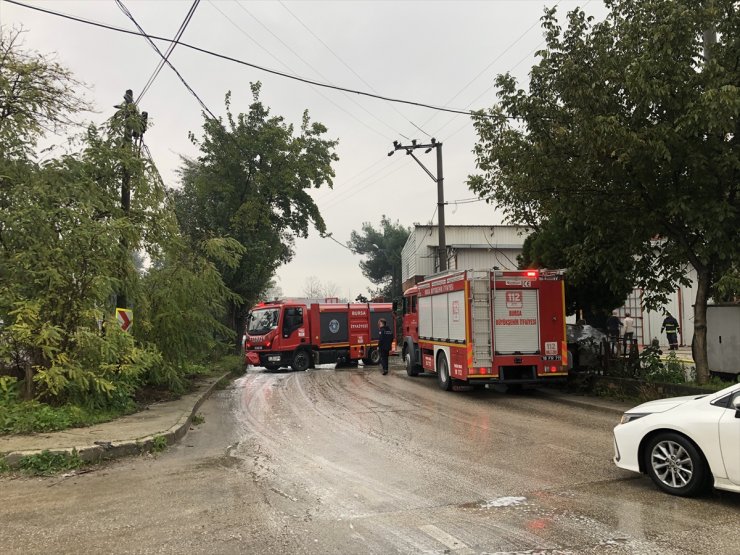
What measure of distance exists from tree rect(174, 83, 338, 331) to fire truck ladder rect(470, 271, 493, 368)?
18.4 metres

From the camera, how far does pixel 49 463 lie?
6809 millimetres

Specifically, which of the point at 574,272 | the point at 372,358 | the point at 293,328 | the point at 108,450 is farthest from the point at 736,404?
the point at 372,358

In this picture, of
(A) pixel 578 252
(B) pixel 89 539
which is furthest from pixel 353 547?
(A) pixel 578 252

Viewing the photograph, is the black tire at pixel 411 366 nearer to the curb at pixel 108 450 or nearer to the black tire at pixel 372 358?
the black tire at pixel 372 358

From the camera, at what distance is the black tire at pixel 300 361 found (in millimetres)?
22016

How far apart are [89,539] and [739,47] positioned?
1178cm

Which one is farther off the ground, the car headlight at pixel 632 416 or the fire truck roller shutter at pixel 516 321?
the fire truck roller shutter at pixel 516 321

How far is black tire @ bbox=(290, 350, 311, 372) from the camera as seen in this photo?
22.0 metres

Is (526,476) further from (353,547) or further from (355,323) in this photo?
(355,323)

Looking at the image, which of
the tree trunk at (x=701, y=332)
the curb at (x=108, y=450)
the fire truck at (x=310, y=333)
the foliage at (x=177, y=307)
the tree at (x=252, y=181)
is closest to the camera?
the curb at (x=108, y=450)

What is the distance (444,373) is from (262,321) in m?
9.95

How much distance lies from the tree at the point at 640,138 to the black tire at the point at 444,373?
12.9ft

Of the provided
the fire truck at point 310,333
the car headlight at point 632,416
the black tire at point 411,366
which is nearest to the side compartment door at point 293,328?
the fire truck at point 310,333

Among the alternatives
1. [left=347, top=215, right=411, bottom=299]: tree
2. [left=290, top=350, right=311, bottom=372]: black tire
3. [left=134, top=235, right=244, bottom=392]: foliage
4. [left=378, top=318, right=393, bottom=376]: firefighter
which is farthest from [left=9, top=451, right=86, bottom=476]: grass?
[left=347, top=215, right=411, bottom=299]: tree
